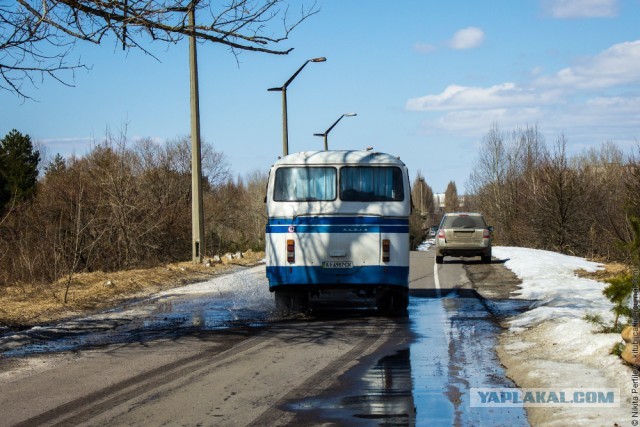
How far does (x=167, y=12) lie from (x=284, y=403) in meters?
5.17

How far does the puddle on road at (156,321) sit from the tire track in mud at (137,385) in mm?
1734

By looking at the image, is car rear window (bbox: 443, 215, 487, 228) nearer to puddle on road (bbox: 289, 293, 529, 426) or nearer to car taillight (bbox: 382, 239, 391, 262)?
car taillight (bbox: 382, 239, 391, 262)

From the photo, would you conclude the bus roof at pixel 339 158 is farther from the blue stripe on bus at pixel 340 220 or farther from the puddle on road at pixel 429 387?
the puddle on road at pixel 429 387

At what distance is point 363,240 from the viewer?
1476 cm

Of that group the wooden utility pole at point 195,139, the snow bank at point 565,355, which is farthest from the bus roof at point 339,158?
the wooden utility pole at point 195,139

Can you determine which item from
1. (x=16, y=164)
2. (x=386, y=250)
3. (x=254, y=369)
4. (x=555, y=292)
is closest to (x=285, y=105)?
(x=555, y=292)

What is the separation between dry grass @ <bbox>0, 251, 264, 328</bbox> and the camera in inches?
602

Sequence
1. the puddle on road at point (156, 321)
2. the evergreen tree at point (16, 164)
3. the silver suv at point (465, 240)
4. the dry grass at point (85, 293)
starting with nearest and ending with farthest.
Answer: the puddle on road at point (156, 321)
the dry grass at point (85, 293)
the silver suv at point (465, 240)
the evergreen tree at point (16, 164)

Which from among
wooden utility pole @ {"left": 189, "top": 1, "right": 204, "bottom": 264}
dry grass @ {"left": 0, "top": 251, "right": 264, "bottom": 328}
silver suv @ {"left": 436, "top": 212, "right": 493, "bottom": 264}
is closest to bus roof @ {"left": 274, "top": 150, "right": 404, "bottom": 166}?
dry grass @ {"left": 0, "top": 251, "right": 264, "bottom": 328}

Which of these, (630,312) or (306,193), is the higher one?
(306,193)

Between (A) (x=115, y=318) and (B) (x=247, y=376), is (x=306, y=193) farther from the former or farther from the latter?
(B) (x=247, y=376)

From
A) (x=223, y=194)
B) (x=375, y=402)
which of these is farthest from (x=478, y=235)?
(x=223, y=194)

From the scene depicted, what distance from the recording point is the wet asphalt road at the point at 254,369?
7363 mm

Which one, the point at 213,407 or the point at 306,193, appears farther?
the point at 306,193
